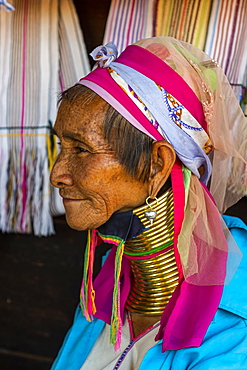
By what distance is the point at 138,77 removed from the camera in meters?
1.40

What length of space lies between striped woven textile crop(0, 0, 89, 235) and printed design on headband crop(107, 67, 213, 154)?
74 centimetres

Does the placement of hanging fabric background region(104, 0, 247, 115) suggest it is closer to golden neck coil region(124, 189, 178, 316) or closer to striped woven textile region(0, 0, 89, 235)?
striped woven textile region(0, 0, 89, 235)

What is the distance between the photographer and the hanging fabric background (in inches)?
73.0

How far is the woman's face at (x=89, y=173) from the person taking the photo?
1409mm

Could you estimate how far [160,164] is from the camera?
1.44 m

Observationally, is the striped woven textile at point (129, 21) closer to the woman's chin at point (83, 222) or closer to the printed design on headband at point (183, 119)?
the printed design on headband at point (183, 119)

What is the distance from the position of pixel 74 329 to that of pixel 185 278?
63 cm

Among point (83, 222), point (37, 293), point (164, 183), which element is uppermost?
point (164, 183)

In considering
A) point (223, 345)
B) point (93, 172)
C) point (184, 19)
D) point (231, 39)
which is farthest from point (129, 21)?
point (223, 345)

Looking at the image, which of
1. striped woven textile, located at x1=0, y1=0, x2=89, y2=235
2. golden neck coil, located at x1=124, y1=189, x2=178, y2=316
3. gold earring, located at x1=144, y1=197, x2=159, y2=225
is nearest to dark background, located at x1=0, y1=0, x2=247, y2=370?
striped woven textile, located at x1=0, y1=0, x2=89, y2=235

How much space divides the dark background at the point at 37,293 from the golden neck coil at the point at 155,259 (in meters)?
0.90

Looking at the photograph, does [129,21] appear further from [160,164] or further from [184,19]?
[160,164]

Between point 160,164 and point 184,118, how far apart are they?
0.48 feet

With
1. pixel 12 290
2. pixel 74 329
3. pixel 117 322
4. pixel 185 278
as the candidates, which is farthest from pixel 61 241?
pixel 185 278
